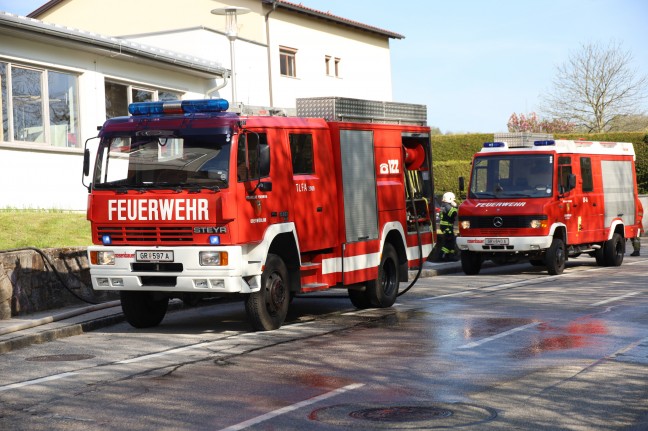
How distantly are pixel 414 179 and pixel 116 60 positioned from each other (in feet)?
37.4

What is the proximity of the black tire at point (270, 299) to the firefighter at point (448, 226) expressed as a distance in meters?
11.5

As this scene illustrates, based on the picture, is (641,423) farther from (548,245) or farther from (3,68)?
(3,68)

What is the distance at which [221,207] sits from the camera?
12109 millimetres

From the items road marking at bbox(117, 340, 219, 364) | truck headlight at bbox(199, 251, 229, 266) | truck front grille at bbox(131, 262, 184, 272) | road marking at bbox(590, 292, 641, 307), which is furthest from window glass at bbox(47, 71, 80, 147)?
road marking at bbox(590, 292, 641, 307)

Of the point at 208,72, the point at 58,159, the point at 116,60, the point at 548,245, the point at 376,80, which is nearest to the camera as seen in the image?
the point at 548,245

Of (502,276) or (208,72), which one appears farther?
(208,72)

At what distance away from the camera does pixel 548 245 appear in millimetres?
21094

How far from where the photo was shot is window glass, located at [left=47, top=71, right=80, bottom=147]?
Result: 77.6 feet

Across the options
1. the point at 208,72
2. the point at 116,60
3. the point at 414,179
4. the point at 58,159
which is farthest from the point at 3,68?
the point at 414,179

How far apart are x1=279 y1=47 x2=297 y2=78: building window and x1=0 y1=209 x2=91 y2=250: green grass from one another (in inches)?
902

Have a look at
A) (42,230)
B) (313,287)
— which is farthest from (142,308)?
(42,230)

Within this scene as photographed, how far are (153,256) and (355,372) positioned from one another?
3.77 m

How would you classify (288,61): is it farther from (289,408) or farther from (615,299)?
(289,408)

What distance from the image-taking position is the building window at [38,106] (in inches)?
868
